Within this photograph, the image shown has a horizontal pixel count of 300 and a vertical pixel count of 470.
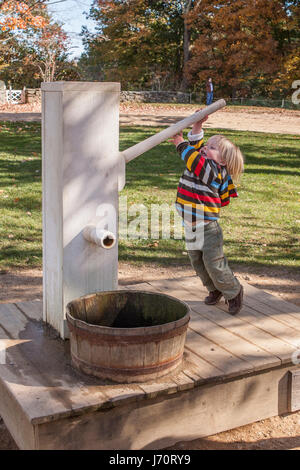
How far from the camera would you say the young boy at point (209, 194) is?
137 inches

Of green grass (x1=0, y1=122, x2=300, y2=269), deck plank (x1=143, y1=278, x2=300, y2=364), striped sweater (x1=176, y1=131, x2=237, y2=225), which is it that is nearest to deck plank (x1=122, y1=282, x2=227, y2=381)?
deck plank (x1=143, y1=278, x2=300, y2=364)

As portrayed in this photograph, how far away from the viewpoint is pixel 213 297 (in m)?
3.92

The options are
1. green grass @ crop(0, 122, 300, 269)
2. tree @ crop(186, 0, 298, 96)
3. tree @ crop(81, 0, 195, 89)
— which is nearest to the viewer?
green grass @ crop(0, 122, 300, 269)

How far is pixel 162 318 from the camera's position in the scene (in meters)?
3.17

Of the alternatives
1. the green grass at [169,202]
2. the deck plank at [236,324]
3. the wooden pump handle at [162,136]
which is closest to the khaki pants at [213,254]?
the deck plank at [236,324]

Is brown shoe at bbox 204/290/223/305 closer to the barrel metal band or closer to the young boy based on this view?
the young boy

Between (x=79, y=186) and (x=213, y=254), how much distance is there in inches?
39.9

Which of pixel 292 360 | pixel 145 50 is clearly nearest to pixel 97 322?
pixel 292 360

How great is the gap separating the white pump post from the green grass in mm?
2380

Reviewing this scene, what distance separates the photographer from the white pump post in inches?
119

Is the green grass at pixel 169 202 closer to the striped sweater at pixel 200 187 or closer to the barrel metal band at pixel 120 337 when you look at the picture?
the striped sweater at pixel 200 187

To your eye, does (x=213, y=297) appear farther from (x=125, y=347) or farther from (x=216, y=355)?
(x=125, y=347)

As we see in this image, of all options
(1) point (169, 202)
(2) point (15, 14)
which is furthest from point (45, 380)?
(2) point (15, 14)
